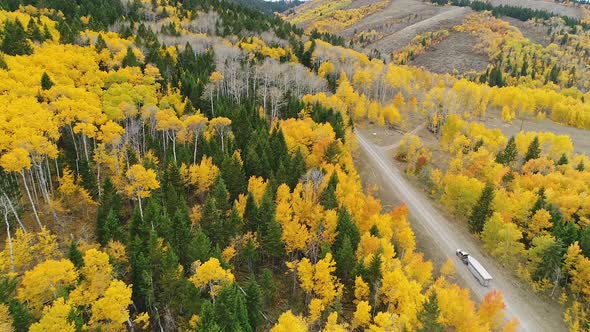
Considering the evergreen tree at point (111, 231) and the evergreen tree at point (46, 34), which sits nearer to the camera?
the evergreen tree at point (111, 231)

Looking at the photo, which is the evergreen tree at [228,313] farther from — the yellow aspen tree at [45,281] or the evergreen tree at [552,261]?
the evergreen tree at [552,261]

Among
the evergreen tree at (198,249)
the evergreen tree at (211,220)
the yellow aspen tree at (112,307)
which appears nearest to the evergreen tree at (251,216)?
the evergreen tree at (211,220)

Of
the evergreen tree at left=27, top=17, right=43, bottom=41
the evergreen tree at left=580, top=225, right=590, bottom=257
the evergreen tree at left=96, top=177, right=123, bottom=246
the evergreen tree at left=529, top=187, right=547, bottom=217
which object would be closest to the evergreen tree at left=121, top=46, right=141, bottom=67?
the evergreen tree at left=27, top=17, right=43, bottom=41

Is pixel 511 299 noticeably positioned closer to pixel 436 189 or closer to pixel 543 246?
pixel 543 246

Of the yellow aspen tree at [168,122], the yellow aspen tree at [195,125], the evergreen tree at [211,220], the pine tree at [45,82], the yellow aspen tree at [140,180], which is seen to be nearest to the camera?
the yellow aspen tree at [140,180]

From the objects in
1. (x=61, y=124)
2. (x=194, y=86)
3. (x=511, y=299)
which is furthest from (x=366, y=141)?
(x=61, y=124)

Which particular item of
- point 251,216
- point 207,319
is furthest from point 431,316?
point 251,216
